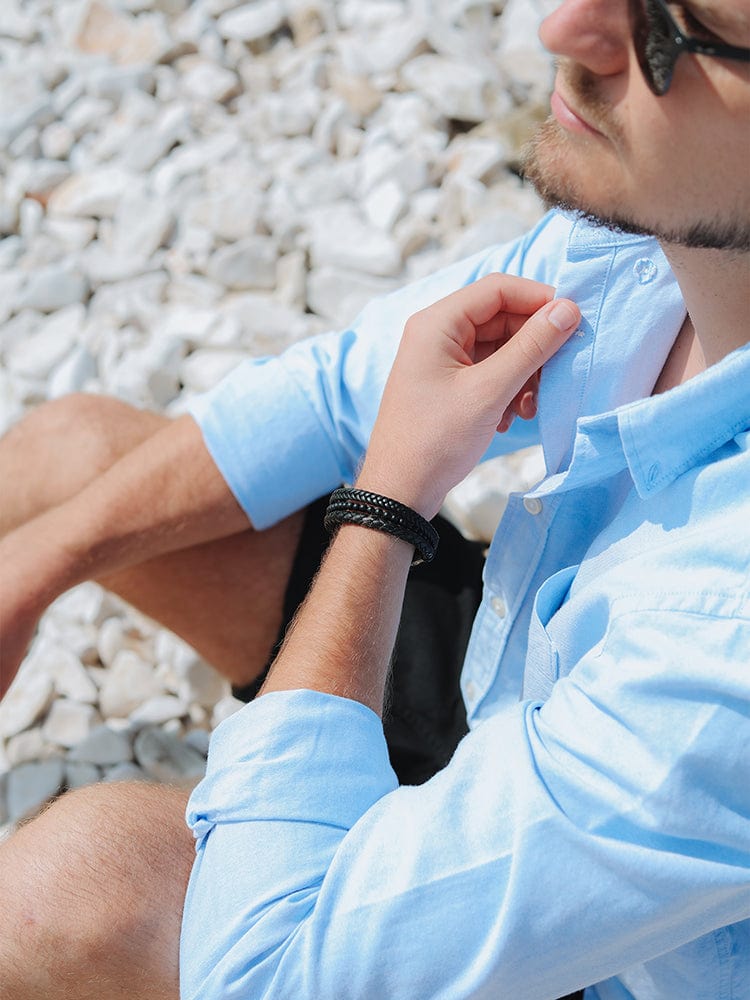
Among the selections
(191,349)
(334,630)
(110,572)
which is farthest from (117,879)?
(191,349)

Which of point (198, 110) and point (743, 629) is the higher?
point (743, 629)

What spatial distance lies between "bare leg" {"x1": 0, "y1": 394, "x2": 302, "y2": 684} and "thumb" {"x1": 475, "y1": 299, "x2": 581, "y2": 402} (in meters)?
0.64

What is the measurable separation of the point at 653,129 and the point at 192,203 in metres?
2.58

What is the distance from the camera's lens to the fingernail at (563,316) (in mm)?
1473

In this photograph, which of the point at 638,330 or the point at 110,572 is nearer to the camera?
the point at 638,330

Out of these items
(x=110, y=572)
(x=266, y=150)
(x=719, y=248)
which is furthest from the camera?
(x=266, y=150)

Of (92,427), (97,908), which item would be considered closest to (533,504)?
(97,908)

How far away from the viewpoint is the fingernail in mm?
1473

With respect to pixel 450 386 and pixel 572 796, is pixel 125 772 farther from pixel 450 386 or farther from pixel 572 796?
pixel 572 796

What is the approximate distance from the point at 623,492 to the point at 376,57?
2883 millimetres

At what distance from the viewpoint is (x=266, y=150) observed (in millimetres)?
3803

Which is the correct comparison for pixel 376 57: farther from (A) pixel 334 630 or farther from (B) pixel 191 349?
(A) pixel 334 630

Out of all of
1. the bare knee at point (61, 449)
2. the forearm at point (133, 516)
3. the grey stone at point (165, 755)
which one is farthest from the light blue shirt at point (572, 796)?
the grey stone at point (165, 755)

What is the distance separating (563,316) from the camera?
148 cm
